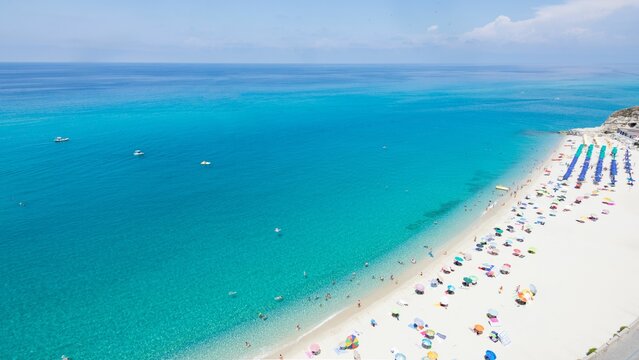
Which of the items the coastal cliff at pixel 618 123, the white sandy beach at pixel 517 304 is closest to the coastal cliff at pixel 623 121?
the coastal cliff at pixel 618 123

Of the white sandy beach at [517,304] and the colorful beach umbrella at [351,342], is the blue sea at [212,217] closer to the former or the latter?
Answer: the white sandy beach at [517,304]

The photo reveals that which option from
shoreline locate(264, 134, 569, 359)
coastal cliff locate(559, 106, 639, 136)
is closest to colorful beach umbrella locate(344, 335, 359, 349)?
shoreline locate(264, 134, 569, 359)

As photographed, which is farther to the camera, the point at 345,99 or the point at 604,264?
the point at 345,99

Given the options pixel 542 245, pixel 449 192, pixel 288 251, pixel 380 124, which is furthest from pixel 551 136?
pixel 288 251

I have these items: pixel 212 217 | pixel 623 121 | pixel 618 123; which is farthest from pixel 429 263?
pixel 623 121

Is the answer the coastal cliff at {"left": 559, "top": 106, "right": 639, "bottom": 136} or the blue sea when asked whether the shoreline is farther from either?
the coastal cliff at {"left": 559, "top": 106, "right": 639, "bottom": 136}

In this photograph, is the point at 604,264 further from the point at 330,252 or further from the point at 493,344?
the point at 330,252
